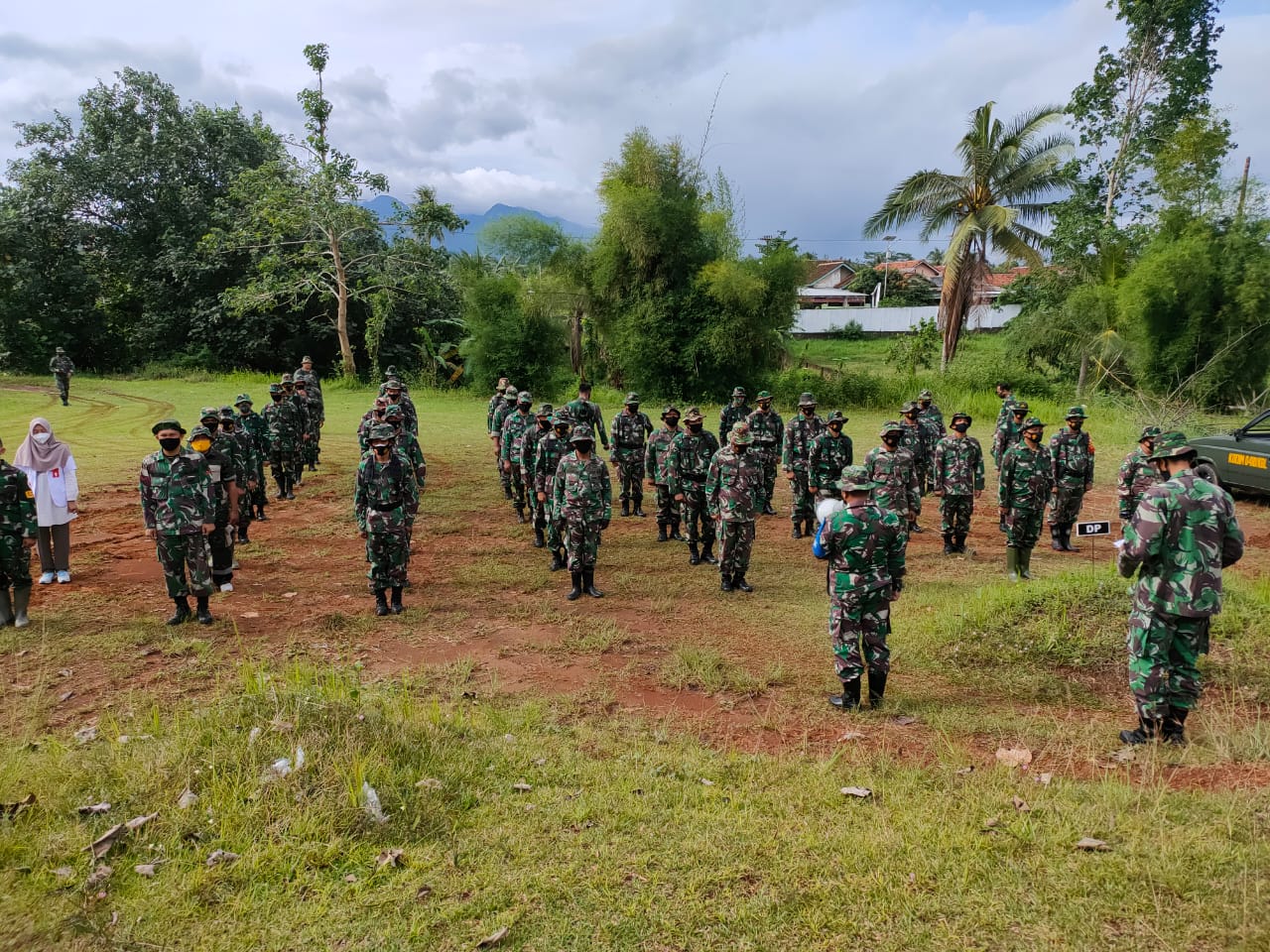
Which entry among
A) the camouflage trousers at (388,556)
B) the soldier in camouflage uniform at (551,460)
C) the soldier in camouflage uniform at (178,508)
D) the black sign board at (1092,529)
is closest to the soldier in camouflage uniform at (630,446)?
the soldier in camouflage uniform at (551,460)

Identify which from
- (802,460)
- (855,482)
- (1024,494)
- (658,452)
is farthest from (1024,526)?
(658,452)

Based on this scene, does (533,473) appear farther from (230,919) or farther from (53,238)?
(53,238)

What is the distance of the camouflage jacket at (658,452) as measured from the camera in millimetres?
9977

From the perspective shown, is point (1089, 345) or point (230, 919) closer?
point (230, 919)

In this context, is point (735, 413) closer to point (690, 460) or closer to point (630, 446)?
point (630, 446)

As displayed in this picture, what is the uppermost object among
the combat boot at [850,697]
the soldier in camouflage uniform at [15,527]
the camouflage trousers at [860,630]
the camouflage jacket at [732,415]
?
the camouflage jacket at [732,415]

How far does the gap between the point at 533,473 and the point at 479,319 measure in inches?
725

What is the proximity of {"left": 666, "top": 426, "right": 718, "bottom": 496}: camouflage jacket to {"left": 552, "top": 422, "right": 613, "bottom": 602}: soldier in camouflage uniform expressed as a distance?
56.9 inches

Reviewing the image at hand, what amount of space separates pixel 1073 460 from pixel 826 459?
121 inches

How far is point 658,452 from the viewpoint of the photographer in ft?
33.5

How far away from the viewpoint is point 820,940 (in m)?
2.98

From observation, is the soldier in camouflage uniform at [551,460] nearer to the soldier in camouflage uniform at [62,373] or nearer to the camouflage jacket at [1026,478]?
the camouflage jacket at [1026,478]

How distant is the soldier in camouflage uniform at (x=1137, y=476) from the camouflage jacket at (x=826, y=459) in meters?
3.27

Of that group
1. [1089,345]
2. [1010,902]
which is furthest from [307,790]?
[1089,345]
